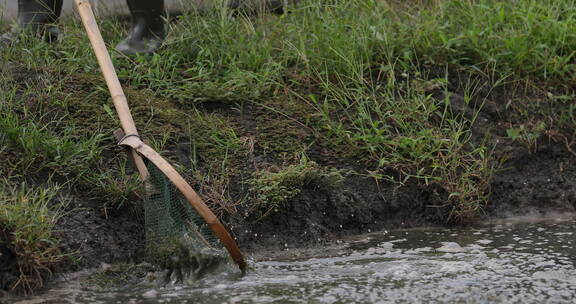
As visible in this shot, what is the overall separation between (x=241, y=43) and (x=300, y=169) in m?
0.98

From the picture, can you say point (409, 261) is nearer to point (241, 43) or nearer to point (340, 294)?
point (340, 294)

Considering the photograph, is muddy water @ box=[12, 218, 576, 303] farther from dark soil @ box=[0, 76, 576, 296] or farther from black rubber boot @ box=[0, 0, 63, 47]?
black rubber boot @ box=[0, 0, 63, 47]

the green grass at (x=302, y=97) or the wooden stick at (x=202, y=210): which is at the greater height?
the green grass at (x=302, y=97)

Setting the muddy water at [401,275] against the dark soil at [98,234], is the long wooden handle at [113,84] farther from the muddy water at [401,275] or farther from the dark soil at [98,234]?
the muddy water at [401,275]

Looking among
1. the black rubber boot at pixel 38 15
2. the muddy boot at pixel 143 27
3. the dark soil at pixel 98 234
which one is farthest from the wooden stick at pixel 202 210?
the black rubber boot at pixel 38 15

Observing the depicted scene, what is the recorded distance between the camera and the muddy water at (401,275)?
Result: 10.8 feet

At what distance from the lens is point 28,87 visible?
420 cm

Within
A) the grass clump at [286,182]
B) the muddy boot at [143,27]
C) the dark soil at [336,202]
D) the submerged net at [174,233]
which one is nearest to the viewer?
the submerged net at [174,233]

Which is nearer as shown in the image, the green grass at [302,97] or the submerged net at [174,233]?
the submerged net at [174,233]

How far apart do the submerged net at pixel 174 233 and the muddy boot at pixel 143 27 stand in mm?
1187

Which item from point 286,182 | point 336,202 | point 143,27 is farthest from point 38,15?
point 336,202

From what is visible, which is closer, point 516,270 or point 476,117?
point 516,270

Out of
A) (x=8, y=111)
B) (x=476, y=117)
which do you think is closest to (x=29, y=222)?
(x=8, y=111)

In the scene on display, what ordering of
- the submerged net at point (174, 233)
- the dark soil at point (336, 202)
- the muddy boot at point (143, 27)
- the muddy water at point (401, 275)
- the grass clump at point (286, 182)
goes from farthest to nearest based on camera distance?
the muddy boot at point (143, 27) → the grass clump at point (286, 182) → the dark soil at point (336, 202) → the submerged net at point (174, 233) → the muddy water at point (401, 275)
